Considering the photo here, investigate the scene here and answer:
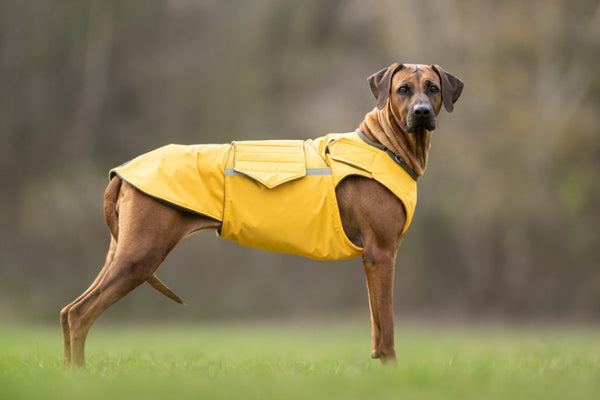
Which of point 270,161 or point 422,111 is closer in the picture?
point 422,111

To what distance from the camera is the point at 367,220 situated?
17.9 feet

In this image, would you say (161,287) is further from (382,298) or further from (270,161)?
(382,298)

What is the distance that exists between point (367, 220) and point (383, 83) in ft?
3.62

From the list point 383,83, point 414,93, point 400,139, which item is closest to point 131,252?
point 400,139

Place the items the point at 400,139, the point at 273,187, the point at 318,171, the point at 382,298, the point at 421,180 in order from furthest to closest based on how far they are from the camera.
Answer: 1. the point at 421,180
2. the point at 400,139
3. the point at 318,171
4. the point at 273,187
5. the point at 382,298

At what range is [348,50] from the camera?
20.9m

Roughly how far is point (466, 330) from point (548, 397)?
13.0m

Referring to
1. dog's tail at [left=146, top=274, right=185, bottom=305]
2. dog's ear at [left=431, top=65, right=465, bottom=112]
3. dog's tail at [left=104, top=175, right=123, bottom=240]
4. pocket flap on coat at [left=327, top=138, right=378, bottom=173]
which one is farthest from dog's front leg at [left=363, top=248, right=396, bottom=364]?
dog's tail at [left=104, top=175, right=123, bottom=240]

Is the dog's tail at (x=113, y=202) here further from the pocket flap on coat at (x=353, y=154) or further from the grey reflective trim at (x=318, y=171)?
the pocket flap on coat at (x=353, y=154)

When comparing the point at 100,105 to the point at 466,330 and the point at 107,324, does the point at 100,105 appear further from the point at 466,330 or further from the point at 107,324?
the point at 466,330

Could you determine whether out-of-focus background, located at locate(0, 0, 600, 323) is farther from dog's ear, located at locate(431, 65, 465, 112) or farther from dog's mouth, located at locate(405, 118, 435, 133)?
dog's mouth, located at locate(405, 118, 435, 133)

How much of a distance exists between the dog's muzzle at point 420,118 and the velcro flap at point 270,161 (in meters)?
0.86

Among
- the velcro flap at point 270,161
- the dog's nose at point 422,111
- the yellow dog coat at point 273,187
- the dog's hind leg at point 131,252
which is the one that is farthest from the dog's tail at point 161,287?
the dog's nose at point 422,111

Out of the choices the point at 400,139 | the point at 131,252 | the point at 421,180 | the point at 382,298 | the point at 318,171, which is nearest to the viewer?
the point at 131,252
